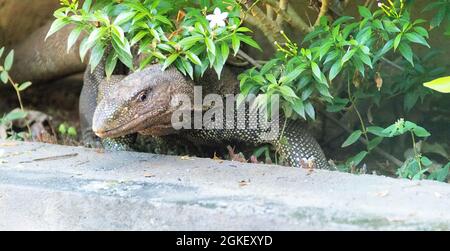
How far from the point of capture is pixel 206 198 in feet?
10.8

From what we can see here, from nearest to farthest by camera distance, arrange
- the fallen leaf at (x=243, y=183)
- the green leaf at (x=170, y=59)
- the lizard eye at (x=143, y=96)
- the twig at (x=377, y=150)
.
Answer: the fallen leaf at (x=243, y=183) < the green leaf at (x=170, y=59) < the lizard eye at (x=143, y=96) < the twig at (x=377, y=150)

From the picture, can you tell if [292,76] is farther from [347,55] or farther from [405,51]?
[405,51]

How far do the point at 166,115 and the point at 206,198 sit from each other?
140 centimetres

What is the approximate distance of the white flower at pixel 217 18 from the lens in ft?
12.7

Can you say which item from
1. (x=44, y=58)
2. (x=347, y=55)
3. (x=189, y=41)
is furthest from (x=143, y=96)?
(x=44, y=58)


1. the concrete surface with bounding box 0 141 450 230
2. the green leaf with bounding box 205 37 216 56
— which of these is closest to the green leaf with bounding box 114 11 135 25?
the green leaf with bounding box 205 37 216 56

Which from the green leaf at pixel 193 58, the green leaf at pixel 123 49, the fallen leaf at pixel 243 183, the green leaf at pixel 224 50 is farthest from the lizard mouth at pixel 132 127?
the fallen leaf at pixel 243 183

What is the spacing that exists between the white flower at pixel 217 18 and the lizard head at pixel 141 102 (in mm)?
652

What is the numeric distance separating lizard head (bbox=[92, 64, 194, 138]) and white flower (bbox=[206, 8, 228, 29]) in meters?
0.65

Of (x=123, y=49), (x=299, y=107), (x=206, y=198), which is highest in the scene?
(x=123, y=49)

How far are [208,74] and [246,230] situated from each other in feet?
6.34

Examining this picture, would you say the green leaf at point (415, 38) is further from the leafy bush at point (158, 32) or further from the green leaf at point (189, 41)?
the green leaf at point (189, 41)
